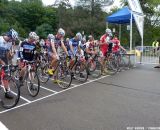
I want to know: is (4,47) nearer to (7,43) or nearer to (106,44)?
(7,43)

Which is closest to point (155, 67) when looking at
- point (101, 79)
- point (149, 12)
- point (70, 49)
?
point (101, 79)

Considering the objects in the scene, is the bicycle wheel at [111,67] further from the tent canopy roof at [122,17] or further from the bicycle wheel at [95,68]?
the tent canopy roof at [122,17]

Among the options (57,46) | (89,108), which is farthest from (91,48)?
(89,108)

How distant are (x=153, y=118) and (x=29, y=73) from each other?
3973mm

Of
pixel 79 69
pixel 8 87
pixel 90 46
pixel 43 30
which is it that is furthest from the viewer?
pixel 43 30

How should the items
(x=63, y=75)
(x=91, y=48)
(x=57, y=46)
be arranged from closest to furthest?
(x=63, y=75) → (x=57, y=46) → (x=91, y=48)

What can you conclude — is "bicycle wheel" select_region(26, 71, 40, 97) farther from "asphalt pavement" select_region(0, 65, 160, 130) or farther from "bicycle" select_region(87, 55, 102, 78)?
"bicycle" select_region(87, 55, 102, 78)

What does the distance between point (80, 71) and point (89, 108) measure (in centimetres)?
413

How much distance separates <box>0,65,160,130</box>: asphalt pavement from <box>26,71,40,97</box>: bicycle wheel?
153 mm

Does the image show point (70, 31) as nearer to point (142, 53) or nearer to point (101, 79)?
point (142, 53)

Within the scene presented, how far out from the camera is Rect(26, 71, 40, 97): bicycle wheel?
9391mm

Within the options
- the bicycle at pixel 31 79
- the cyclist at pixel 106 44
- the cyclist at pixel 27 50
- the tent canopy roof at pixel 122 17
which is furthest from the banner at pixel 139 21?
the bicycle at pixel 31 79

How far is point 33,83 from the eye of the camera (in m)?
9.44

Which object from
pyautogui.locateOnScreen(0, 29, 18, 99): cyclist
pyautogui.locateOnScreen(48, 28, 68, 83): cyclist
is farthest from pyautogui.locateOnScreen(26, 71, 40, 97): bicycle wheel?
pyautogui.locateOnScreen(48, 28, 68, 83): cyclist
